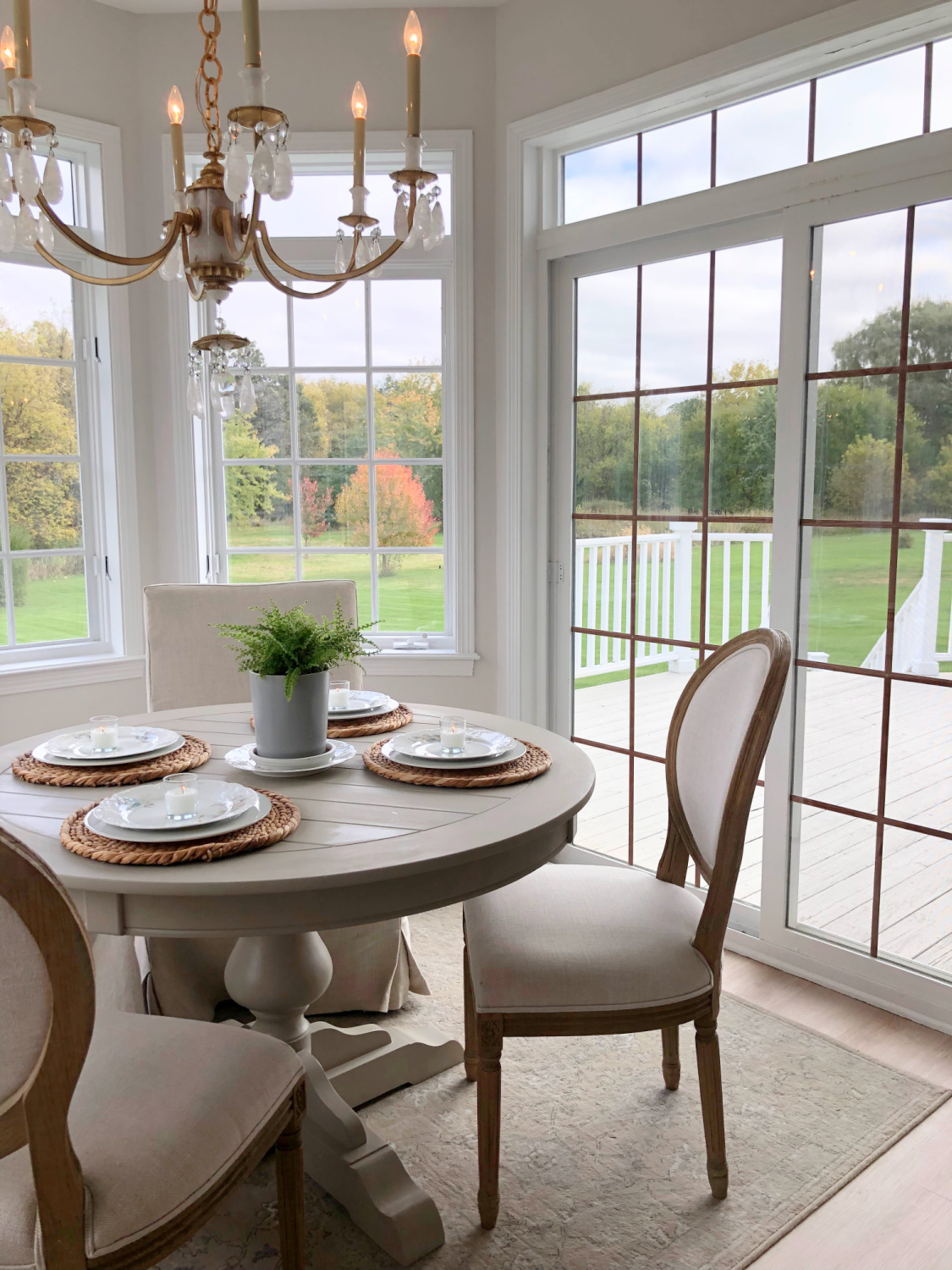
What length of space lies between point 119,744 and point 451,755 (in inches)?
25.4

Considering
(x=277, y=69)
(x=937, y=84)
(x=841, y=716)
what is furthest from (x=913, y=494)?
(x=277, y=69)

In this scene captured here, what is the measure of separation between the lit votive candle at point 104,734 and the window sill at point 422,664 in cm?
162

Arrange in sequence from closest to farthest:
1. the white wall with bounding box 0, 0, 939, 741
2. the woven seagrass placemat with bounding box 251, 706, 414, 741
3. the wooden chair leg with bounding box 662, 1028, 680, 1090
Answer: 1. the woven seagrass placemat with bounding box 251, 706, 414, 741
2. the wooden chair leg with bounding box 662, 1028, 680, 1090
3. the white wall with bounding box 0, 0, 939, 741

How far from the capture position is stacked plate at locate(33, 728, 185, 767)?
1.79 metres

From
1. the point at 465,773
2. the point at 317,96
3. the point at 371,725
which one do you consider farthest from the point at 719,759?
the point at 317,96

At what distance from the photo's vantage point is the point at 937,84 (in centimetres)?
228

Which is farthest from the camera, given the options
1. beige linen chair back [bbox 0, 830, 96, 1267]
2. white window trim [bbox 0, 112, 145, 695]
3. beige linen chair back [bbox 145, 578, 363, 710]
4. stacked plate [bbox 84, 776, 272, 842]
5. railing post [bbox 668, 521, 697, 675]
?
white window trim [bbox 0, 112, 145, 695]

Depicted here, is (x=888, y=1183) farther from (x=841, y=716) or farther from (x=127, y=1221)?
(x=127, y=1221)

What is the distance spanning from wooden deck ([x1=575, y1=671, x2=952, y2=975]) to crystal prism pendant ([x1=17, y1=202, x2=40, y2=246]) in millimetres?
2066

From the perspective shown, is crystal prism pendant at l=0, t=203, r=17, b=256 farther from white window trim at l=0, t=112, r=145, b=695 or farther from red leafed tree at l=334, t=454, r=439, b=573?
red leafed tree at l=334, t=454, r=439, b=573

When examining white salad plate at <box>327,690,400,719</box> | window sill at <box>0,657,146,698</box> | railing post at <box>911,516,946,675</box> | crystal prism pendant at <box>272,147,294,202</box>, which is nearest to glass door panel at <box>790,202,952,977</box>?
railing post at <box>911,516,946,675</box>

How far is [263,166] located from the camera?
1.40 meters

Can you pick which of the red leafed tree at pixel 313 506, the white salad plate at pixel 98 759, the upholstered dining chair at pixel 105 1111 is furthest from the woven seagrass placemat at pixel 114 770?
the red leafed tree at pixel 313 506

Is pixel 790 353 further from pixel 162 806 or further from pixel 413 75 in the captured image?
pixel 162 806
